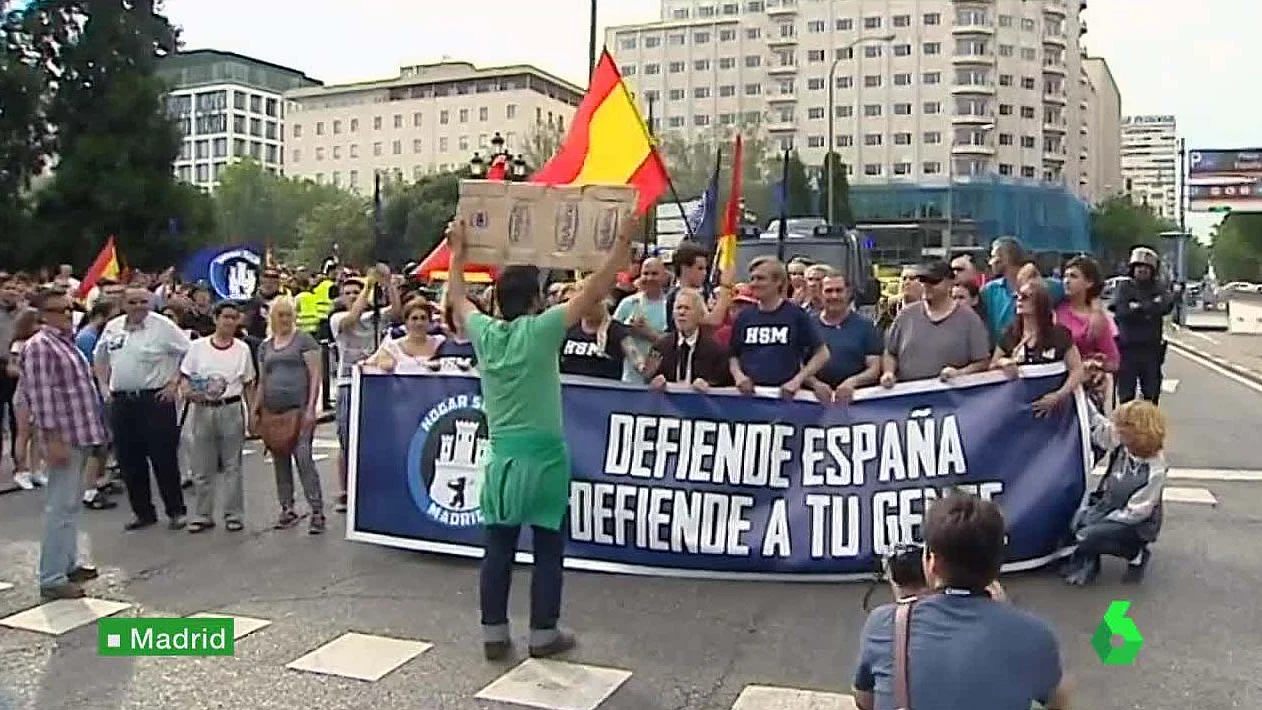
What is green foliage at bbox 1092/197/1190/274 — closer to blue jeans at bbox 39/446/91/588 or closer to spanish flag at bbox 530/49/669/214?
spanish flag at bbox 530/49/669/214

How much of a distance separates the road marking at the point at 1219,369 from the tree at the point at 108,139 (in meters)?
26.9

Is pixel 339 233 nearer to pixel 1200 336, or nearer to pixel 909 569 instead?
pixel 1200 336

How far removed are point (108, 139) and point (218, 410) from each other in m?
33.1

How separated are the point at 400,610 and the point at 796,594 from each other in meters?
2.11

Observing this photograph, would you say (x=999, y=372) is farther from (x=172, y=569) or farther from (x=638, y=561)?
(x=172, y=569)

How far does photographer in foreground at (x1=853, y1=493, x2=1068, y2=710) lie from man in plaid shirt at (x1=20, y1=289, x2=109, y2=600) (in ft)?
18.6

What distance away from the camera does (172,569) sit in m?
8.20

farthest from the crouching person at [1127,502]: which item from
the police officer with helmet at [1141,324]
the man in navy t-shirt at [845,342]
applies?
the police officer with helmet at [1141,324]

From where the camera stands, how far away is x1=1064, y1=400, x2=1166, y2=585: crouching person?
745 cm

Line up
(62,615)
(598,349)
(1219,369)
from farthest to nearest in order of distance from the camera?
(1219,369)
(598,349)
(62,615)

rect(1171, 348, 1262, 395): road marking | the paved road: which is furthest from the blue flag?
rect(1171, 348, 1262, 395): road marking

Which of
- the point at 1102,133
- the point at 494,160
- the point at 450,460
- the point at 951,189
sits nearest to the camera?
the point at 450,460

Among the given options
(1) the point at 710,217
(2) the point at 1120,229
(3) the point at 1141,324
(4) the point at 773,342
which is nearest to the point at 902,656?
(4) the point at 773,342

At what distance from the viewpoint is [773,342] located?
7.86 meters
